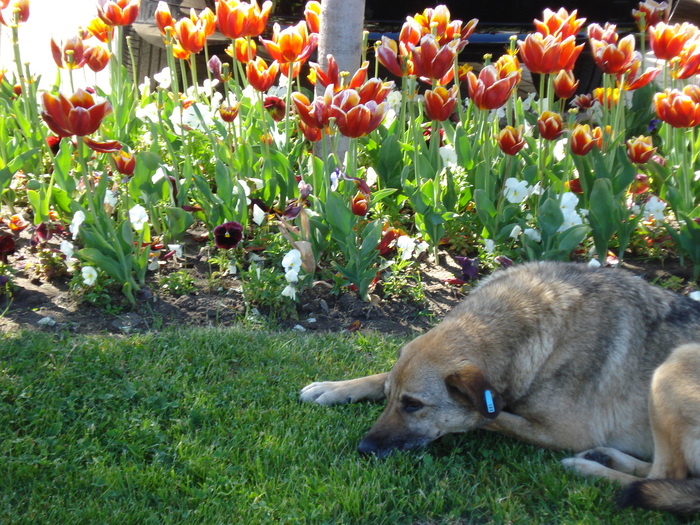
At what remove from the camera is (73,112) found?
3.77m

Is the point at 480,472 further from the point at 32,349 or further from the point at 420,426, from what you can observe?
the point at 32,349

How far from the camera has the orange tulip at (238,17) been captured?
470 cm

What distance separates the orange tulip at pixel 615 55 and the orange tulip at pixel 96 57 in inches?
134

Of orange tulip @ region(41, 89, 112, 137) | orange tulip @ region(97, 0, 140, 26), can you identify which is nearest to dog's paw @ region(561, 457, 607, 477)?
orange tulip @ region(41, 89, 112, 137)

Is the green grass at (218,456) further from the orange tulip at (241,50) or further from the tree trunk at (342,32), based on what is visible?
the tree trunk at (342,32)

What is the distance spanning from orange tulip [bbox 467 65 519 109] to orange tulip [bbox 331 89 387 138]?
0.72m

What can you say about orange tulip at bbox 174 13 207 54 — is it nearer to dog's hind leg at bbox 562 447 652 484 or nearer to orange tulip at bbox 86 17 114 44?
orange tulip at bbox 86 17 114 44

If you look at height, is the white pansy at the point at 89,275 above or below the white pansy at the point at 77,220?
below

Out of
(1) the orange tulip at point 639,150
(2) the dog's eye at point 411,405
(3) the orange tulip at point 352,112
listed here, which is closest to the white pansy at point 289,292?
(3) the orange tulip at point 352,112

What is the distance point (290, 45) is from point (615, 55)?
208 cm

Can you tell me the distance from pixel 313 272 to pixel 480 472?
191cm

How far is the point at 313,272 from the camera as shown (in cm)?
480

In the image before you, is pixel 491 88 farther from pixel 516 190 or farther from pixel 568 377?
pixel 568 377

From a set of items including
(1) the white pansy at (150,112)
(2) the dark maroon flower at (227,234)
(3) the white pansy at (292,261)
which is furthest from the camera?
(1) the white pansy at (150,112)
